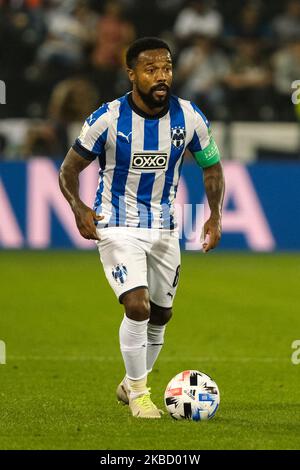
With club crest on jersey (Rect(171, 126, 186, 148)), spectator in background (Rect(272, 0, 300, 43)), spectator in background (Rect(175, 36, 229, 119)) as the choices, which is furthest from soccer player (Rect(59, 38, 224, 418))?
spectator in background (Rect(272, 0, 300, 43))

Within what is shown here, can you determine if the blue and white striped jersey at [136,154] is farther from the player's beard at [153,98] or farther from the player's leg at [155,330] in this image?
the player's leg at [155,330]

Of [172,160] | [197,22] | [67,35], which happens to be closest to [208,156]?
[172,160]

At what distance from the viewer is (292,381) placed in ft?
28.0

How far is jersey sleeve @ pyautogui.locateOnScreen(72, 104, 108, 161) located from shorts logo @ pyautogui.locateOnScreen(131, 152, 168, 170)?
216 mm

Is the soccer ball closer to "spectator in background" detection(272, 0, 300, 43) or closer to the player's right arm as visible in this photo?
the player's right arm

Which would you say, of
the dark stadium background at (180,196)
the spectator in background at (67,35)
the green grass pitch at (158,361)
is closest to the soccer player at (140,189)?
the green grass pitch at (158,361)

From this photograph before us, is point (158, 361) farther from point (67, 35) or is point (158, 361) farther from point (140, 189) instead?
point (67, 35)

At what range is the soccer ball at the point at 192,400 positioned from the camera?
22.6 ft

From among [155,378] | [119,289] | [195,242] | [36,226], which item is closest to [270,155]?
[195,242]

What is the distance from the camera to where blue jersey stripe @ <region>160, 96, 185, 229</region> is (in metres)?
7.22

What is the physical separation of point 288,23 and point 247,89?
2033mm

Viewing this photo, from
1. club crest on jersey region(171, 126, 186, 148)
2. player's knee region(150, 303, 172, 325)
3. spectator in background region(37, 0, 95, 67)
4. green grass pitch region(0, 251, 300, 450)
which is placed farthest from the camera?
spectator in background region(37, 0, 95, 67)

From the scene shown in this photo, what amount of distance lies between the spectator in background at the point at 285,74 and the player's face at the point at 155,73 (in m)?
12.0
